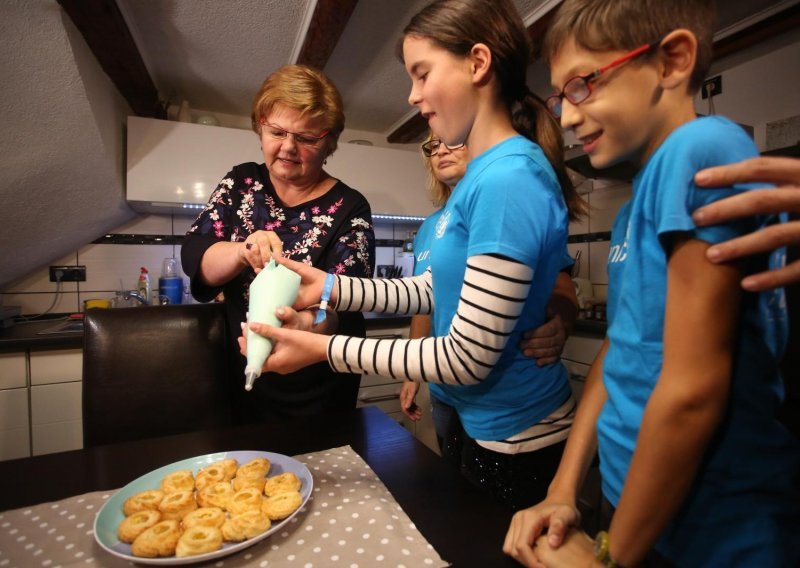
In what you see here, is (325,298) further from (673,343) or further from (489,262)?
A: (673,343)

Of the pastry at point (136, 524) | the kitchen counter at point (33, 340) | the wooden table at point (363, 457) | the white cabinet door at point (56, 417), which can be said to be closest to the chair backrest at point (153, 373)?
the wooden table at point (363, 457)

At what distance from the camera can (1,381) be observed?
5.45ft

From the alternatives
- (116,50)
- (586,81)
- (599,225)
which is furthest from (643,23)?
(599,225)

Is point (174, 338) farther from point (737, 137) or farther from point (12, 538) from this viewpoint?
point (737, 137)

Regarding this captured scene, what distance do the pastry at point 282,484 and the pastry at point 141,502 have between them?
0.15m

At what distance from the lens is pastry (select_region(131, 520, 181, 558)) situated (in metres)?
0.48

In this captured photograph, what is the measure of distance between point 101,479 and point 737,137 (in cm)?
102

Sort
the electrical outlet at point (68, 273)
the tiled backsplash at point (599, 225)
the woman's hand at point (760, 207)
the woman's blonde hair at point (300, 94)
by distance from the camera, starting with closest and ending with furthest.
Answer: the woman's hand at point (760, 207) → the woman's blonde hair at point (300, 94) → the electrical outlet at point (68, 273) → the tiled backsplash at point (599, 225)

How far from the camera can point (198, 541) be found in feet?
1.61

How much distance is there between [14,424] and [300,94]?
1829 millimetres

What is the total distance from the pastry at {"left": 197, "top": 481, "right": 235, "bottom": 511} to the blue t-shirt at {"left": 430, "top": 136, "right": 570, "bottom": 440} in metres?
0.42

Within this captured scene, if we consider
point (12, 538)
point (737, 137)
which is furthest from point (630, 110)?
point (12, 538)

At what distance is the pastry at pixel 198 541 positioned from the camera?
1.58 feet

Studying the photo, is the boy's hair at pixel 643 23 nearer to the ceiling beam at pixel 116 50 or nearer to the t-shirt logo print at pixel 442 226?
the t-shirt logo print at pixel 442 226
